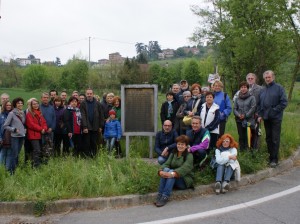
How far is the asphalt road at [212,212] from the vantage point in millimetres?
5562

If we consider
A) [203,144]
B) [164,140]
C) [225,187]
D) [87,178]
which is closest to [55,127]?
[87,178]

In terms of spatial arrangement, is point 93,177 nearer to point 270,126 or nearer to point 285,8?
point 270,126

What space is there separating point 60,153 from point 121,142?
195 centimetres

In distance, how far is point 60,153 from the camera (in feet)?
30.1

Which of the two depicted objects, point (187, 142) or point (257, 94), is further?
point (257, 94)

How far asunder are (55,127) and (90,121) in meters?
0.83

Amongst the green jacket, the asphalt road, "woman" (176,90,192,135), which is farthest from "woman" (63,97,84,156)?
the asphalt road

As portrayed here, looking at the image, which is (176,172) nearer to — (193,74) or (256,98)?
(256,98)

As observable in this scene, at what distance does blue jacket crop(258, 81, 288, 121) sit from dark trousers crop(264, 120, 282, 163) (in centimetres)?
16

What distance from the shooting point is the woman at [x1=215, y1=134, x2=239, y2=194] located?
683 cm

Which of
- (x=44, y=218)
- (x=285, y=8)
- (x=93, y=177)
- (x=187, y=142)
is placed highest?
(x=285, y=8)

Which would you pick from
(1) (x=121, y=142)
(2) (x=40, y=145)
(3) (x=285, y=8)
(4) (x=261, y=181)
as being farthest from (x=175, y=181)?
(3) (x=285, y=8)

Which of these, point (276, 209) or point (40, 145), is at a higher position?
point (40, 145)

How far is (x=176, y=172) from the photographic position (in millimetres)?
6535
